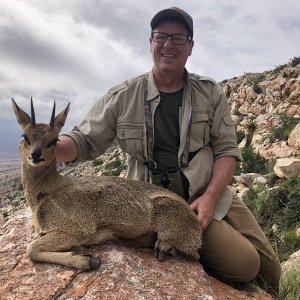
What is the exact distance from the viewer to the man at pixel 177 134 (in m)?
6.93

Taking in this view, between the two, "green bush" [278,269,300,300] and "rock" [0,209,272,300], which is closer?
"rock" [0,209,272,300]

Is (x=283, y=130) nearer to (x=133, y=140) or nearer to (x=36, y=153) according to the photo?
(x=133, y=140)

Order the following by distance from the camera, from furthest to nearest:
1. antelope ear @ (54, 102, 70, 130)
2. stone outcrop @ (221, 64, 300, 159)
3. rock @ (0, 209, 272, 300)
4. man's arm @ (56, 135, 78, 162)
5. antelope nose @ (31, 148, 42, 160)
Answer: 1. stone outcrop @ (221, 64, 300, 159)
2. man's arm @ (56, 135, 78, 162)
3. antelope ear @ (54, 102, 70, 130)
4. antelope nose @ (31, 148, 42, 160)
5. rock @ (0, 209, 272, 300)

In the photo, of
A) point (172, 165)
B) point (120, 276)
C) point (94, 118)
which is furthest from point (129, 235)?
point (94, 118)

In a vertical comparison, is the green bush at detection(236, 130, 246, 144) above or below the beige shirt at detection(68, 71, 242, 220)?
below

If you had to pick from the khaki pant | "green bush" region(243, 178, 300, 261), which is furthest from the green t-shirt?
"green bush" region(243, 178, 300, 261)

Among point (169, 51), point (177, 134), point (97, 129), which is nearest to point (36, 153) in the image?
point (97, 129)

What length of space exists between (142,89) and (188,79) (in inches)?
34.2

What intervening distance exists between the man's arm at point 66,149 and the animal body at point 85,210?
1.70ft

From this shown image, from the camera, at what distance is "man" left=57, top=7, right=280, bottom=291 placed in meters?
6.93

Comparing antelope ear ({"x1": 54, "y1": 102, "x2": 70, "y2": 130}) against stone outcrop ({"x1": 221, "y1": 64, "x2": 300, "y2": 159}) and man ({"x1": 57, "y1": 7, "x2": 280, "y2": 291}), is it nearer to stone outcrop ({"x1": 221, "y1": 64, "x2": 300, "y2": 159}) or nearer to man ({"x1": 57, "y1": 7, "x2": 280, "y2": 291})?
man ({"x1": 57, "y1": 7, "x2": 280, "y2": 291})

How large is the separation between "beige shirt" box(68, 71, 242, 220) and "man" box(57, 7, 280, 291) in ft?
0.06

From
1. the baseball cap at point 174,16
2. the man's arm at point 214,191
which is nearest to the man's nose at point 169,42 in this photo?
the baseball cap at point 174,16

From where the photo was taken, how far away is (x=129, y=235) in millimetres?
5910
